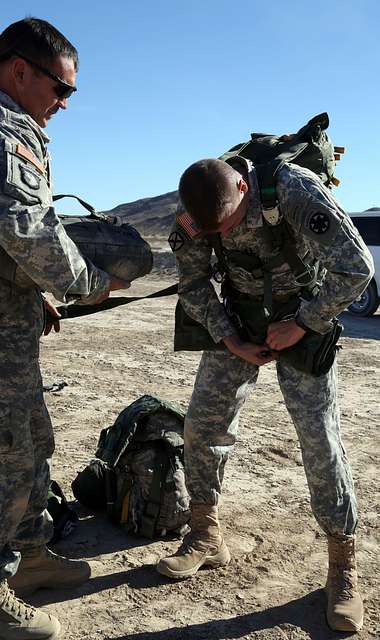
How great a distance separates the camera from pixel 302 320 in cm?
289

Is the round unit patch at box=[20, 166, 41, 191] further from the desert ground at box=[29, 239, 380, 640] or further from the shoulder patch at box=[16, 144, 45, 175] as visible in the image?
the desert ground at box=[29, 239, 380, 640]

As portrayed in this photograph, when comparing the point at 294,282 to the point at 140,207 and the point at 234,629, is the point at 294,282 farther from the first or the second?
the point at 140,207

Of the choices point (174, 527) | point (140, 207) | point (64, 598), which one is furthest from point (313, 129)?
point (140, 207)

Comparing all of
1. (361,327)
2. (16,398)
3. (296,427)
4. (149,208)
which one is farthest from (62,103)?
(149,208)

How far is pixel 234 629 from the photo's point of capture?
290 cm

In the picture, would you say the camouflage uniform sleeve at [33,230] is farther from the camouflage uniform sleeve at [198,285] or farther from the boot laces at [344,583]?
the boot laces at [344,583]

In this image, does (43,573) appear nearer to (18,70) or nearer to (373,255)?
(18,70)

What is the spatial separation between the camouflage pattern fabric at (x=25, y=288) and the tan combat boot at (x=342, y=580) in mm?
1301

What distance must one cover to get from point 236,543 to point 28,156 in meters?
2.31

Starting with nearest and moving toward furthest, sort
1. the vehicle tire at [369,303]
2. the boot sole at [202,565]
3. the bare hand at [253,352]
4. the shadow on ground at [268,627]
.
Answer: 1. the shadow on ground at [268,627]
2. the bare hand at [253,352]
3. the boot sole at [202,565]
4. the vehicle tire at [369,303]

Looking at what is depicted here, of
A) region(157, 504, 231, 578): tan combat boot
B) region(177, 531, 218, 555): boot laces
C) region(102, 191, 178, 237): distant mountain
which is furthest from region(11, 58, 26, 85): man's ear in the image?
region(102, 191, 178, 237): distant mountain

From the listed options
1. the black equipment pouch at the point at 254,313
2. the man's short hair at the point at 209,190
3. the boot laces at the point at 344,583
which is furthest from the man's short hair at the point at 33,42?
the boot laces at the point at 344,583

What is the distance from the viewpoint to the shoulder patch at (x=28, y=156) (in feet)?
7.52

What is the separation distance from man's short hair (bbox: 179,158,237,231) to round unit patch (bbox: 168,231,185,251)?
0.38m
